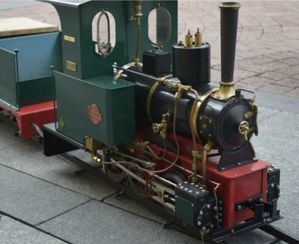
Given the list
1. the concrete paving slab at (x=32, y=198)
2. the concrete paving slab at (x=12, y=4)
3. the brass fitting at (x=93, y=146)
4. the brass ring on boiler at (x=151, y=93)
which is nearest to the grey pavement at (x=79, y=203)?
the concrete paving slab at (x=32, y=198)

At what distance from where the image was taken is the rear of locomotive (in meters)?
3.98

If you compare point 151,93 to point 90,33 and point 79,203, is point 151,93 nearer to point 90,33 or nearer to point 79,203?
point 90,33

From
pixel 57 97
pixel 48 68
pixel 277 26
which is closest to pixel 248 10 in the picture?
pixel 277 26

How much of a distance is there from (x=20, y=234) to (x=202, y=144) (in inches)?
60.3

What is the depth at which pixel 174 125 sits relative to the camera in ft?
14.3

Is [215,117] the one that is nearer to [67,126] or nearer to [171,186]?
[171,186]

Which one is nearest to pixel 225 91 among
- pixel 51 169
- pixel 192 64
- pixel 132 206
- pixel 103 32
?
pixel 192 64

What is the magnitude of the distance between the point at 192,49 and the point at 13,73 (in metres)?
2.59

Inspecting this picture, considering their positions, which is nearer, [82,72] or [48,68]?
[82,72]

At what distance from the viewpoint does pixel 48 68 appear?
657 cm

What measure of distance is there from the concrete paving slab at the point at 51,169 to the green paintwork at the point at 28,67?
469mm

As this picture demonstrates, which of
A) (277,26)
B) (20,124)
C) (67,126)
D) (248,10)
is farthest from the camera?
(248,10)

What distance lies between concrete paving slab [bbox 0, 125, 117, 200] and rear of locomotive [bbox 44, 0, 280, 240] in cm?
20

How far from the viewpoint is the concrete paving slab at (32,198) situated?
472 cm
